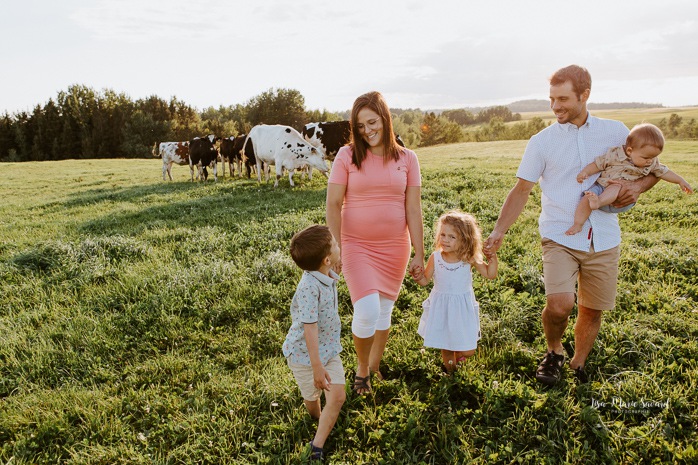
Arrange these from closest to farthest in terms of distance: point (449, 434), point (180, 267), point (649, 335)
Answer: point (449, 434), point (649, 335), point (180, 267)

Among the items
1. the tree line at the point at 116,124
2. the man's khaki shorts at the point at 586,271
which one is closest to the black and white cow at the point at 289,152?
the man's khaki shorts at the point at 586,271

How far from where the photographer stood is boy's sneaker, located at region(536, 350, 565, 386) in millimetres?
3553

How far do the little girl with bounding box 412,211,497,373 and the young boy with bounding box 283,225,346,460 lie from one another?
1043 millimetres

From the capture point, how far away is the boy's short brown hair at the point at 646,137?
10.2ft

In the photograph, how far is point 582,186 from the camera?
345 centimetres

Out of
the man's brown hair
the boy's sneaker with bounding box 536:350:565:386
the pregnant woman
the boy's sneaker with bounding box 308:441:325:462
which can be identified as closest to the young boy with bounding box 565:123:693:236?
the man's brown hair

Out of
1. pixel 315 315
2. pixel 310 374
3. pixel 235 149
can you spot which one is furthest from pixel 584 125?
pixel 235 149

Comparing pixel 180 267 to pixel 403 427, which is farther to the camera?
pixel 180 267

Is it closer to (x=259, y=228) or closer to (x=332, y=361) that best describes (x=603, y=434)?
(x=332, y=361)

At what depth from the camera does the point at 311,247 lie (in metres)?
2.88

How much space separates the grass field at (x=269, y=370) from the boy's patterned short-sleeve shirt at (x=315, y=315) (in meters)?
0.67

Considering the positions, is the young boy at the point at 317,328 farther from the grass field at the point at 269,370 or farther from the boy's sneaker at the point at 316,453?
the grass field at the point at 269,370

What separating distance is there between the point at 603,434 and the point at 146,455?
3.34 m

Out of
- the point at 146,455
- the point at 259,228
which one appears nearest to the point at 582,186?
the point at 146,455
